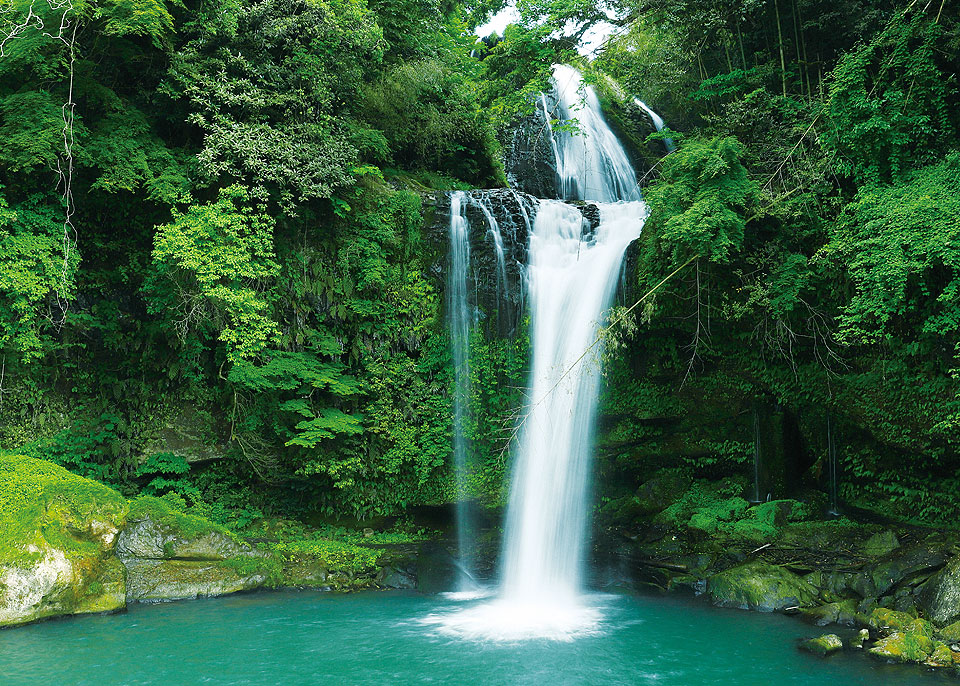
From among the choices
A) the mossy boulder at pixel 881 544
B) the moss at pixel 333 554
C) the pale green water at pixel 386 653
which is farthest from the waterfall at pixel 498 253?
the mossy boulder at pixel 881 544

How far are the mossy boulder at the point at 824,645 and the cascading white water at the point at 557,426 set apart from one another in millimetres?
2527

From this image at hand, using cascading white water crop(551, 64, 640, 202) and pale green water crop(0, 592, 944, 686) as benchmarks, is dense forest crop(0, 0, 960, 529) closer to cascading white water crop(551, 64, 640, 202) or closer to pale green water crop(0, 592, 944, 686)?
pale green water crop(0, 592, 944, 686)

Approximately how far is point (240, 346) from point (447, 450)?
3986 millimetres

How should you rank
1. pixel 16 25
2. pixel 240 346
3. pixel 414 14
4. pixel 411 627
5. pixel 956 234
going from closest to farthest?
pixel 956 234 < pixel 411 627 < pixel 16 25 < pixel 240 346 < pixel 414 14

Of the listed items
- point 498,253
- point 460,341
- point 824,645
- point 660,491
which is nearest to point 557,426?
point 660,491

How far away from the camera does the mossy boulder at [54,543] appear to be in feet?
24.6

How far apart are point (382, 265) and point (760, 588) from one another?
7.87 metres

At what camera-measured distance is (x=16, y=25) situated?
8.48m

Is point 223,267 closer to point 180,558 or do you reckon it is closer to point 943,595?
point 180,558

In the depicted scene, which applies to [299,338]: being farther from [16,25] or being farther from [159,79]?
[16,25]

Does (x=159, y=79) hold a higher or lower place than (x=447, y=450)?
higher

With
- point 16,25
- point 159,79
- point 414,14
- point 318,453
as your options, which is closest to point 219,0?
point 159,79

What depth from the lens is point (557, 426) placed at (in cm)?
1023

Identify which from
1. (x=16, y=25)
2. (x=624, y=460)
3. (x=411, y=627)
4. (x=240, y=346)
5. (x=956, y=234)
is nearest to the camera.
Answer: (x=956, y=234)
